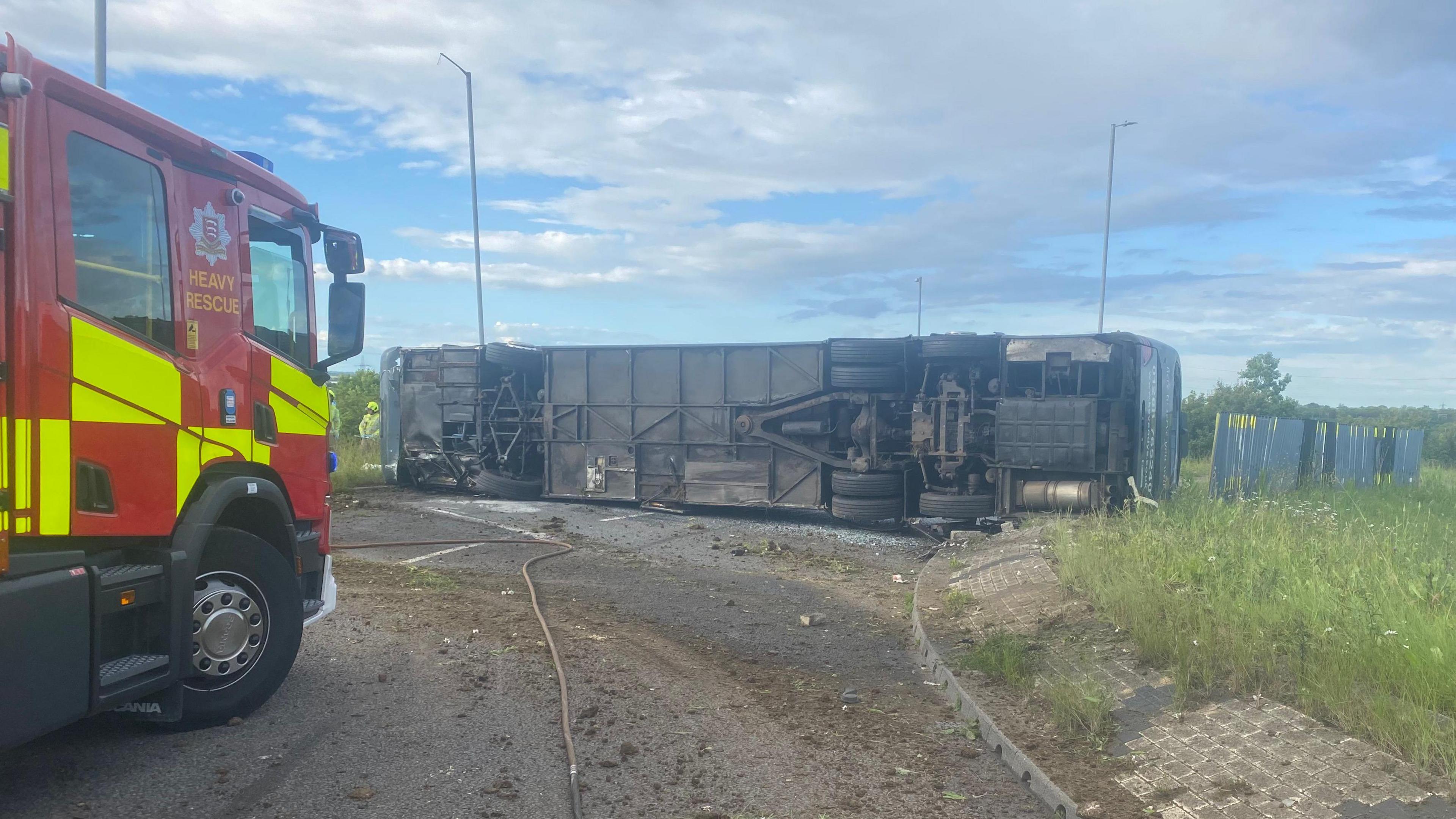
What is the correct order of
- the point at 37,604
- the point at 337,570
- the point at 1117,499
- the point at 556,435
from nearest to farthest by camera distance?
the point at 37,604 < the point at 337,570 < the point at 1117,499 < the point at 556,435

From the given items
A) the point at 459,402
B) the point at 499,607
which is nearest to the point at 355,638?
the point at 499,607

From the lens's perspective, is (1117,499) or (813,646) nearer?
(813,646)

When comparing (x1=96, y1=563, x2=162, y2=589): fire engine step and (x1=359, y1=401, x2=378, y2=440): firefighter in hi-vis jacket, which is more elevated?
(x1=96, y1=563, x2=162, y2=589): fire engine step

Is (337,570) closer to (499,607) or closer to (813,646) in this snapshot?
(499,607)

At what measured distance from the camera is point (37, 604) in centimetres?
380

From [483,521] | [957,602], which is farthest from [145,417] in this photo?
[483,521]

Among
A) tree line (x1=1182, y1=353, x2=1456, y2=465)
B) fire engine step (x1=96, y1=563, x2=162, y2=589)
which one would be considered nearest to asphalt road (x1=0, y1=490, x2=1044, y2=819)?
fire engine step (x1=96, y1=563, x2=162, y2=589)

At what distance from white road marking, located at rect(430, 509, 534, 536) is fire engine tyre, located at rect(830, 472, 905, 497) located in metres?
4.79

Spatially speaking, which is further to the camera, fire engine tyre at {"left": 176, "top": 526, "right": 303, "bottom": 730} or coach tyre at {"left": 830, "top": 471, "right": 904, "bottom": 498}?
coach tyre at {"left": 830, "top": 471, "right": 904, "bottom": 498}

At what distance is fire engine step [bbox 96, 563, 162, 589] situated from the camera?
4.19 meters

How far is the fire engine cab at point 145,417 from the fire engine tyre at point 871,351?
403 inches

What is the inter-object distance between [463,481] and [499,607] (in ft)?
35.8

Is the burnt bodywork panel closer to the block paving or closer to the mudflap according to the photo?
the block paving

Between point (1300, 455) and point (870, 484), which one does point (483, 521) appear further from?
point (1300, 455)
